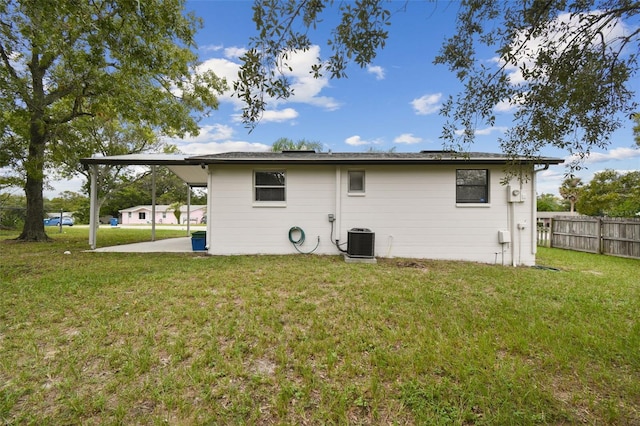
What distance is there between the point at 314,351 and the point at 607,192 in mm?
29751

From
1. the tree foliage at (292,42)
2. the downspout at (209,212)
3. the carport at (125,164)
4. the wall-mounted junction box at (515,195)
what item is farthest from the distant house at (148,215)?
the tree foliage at (292,42)

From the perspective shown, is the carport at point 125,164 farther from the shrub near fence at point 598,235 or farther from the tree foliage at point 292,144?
the tree foliage at point 292,144

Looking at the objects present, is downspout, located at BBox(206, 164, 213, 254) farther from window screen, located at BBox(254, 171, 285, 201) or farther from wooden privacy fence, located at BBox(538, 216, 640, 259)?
wooden privacy fence, located at BBox(538, 216, 640, 259)

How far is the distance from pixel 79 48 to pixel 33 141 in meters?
4.84

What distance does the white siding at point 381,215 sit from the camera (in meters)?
7.71

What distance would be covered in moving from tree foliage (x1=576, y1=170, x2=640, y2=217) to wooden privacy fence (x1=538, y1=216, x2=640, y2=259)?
37.9 feet

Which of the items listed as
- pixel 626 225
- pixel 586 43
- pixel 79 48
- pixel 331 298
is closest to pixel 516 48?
pixel 586 43

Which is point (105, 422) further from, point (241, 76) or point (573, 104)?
point (573, 104)

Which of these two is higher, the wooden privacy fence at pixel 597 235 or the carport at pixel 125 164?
the carport at pixel 125 164

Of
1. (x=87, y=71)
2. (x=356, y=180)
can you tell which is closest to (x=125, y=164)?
(x=87, y=71)

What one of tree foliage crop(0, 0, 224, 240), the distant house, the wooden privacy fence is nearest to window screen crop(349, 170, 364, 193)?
tree foliage crop(0, 0, 224, 240)

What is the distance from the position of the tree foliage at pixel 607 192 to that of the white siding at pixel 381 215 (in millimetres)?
17779

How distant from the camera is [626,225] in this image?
30.0 feet

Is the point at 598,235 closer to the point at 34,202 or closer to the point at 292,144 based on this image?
the point at 34,202
